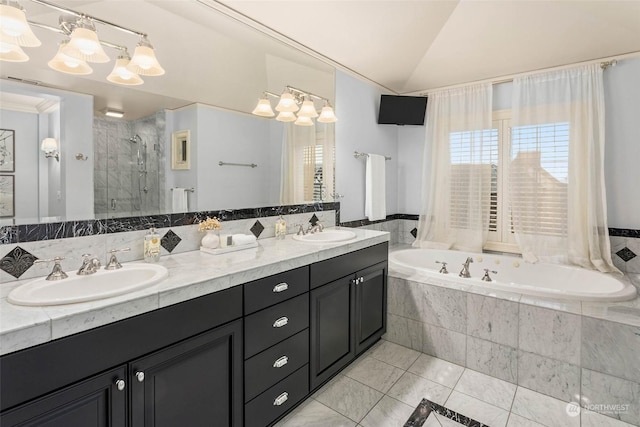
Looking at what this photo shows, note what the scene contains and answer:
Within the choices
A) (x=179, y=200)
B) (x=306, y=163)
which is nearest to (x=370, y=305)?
(x=306, y=163)

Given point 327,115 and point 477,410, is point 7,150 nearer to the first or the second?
point 327,115

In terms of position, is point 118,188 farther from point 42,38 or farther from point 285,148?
point 285,148

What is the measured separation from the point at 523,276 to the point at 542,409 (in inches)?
56.3

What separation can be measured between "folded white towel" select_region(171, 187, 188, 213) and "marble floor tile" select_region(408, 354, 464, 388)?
1919mm

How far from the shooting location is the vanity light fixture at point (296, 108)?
250cm

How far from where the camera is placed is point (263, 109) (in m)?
2.49

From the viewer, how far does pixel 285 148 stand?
2.67 meters

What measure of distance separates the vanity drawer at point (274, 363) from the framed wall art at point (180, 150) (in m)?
1.15

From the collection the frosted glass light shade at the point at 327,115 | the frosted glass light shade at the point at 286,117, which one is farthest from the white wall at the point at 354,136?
the frosted glass light shade at the point at 286,117

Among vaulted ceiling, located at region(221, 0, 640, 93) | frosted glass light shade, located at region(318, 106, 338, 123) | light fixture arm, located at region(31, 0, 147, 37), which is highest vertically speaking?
vaulted ceiling, located at region(221, 0, 640, 93)

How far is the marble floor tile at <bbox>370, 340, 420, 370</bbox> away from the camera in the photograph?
2.52 m

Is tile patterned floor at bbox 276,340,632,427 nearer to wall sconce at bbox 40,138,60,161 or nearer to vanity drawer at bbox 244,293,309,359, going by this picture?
vanity drawer at bbox 244,293,309,359

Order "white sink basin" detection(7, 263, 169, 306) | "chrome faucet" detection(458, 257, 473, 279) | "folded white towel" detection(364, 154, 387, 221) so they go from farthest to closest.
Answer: "folded white towel" detection(364, 154, 387, 221) < "chrome faucet" detection(458, 257, 473, 279) < "white sink basin" detection(7, 263, 169, 306)

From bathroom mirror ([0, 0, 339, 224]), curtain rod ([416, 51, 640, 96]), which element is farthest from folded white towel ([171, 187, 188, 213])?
curtain rod ([416, 51, 640, 96])
